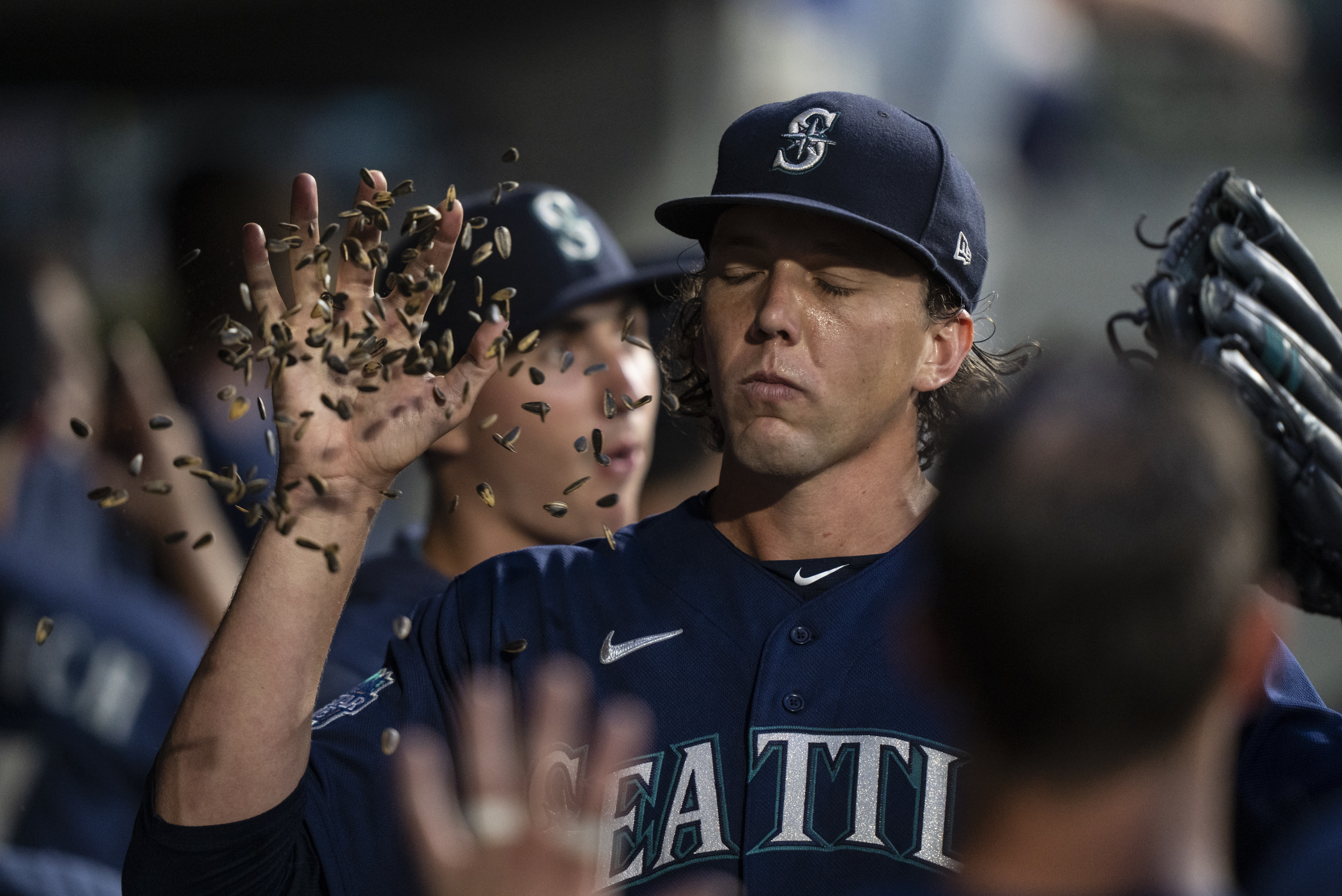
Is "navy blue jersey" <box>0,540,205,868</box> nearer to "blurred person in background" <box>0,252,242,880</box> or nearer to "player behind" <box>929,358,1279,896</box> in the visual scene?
"blurred person in background" <box>0,252,242,880</box>

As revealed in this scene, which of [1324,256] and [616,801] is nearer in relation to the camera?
[616,801]

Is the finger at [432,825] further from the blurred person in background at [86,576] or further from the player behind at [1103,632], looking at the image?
the blurred person in background at [86,576]

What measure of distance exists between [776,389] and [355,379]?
0.75m

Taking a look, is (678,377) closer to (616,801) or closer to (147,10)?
(616,801)

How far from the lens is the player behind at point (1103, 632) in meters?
1.31

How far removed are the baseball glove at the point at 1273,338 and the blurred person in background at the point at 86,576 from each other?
2.17 meters

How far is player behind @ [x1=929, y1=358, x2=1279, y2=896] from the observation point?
1311 mm

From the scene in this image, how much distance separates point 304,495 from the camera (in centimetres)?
224

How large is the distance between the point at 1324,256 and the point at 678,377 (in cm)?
1011

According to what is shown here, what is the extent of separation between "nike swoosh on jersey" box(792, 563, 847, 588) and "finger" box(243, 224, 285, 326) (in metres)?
1.04

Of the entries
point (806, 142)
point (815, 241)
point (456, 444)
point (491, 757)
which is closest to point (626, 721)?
point (491, 757)

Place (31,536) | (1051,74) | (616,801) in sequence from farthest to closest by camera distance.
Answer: (1051,74)
(31,536)
(616,801)

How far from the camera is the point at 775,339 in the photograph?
8.18 ft

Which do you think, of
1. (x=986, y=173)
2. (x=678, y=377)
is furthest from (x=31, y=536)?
(x=986, y=173)
